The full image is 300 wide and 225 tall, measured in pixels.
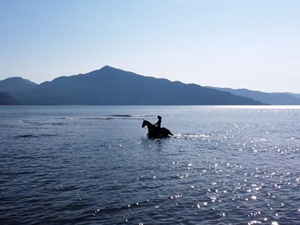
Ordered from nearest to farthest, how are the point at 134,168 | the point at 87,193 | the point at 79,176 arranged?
the point at 87,193 < the point at 79,176 < the point at 134,168

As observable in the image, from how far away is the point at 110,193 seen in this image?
70.7 ft

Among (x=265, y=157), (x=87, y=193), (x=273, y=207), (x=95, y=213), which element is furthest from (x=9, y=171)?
(x=265, y=157)

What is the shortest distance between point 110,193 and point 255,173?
14.5 m

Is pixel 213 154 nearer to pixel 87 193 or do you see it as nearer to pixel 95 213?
pixel 87 193

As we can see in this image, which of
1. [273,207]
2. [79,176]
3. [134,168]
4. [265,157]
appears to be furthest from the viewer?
[265,157]

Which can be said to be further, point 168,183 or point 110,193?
point 168,183

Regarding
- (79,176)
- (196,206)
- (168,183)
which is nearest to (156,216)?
(196,206)

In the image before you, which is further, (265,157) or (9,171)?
(265,157)

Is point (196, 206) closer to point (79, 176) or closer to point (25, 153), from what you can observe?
point (79, 176)

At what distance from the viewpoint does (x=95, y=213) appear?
17.6m

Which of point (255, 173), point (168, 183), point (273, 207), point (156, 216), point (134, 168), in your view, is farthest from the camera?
point (134, 168)

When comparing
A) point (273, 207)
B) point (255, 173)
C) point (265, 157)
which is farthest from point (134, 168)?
point (265, 157)

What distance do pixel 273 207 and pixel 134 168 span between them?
14.8m

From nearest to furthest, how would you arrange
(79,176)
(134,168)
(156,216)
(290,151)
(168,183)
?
(156,216), (168,183), (79,176), (134,168), (290,151)
